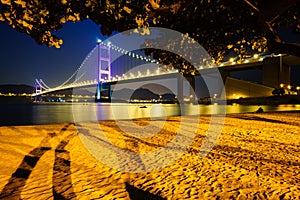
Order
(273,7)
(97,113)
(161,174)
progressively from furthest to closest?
(97,113)
(273,7)
(161,174)

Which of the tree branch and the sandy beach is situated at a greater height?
the tree branch

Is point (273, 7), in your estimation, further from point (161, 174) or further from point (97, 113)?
point (97, 113)

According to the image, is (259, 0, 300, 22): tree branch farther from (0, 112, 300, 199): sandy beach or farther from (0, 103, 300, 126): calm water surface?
(0, 103, 300, 126): calm water surface

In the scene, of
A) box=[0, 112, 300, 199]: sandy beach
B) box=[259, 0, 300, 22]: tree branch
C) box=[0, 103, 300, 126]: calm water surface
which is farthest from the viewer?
box=[0, 103, 300, 126]: calm water surface

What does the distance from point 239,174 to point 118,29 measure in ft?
11.8

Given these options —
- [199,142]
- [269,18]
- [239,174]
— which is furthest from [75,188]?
[269,18]

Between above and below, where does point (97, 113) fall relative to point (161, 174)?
below

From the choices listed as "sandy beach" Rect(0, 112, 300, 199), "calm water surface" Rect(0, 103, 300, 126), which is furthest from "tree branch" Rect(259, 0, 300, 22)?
"calm water surface" Rect(0, 103, 300, 126)

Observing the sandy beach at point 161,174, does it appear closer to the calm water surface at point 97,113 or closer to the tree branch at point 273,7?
the tree branch at point 273,7

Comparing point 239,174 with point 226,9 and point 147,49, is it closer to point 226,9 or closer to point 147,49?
point 226,9

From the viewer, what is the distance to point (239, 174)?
2.65 metres

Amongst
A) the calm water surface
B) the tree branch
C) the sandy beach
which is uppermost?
the tree branch

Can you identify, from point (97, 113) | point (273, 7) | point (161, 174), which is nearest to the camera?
point (161, 174)

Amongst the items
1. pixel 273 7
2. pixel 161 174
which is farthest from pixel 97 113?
pixel 161 174
